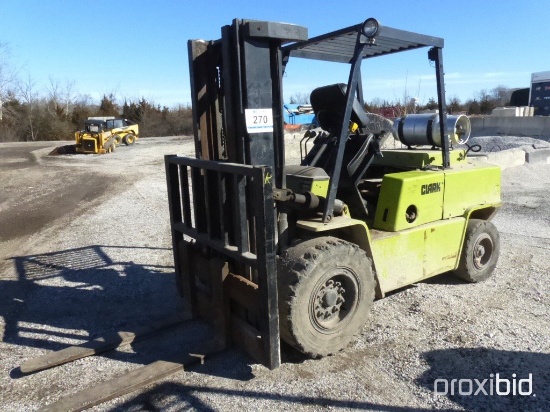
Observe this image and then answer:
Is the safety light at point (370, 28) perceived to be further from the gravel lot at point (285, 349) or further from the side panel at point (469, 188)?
the gravel lot at point (285, 349)

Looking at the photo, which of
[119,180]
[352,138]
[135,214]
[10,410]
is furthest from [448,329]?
[119,180]

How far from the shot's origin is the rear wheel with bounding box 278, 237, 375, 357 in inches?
141

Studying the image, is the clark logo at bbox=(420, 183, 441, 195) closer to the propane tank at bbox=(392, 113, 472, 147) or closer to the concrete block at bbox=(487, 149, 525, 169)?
the propane tank at bbox=(392, 113, 472, 147)

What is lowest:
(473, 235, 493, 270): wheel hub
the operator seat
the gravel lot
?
the gravel lot

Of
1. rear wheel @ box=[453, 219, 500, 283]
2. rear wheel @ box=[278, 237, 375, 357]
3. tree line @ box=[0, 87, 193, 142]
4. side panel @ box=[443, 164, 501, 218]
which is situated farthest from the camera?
tree line @ box=[0, 87, 193, 142]

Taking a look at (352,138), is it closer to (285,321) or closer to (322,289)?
(322,289)

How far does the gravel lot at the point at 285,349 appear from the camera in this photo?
3332 millimetres

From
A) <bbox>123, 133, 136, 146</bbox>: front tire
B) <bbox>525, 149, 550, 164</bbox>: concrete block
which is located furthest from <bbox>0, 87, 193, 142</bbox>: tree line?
<bbox>525, 149, 550, 164</bbox>: concrete block

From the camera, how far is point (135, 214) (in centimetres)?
1008

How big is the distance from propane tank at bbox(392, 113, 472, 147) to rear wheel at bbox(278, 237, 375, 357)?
1993 millimetres

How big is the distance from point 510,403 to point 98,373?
3.00 m
